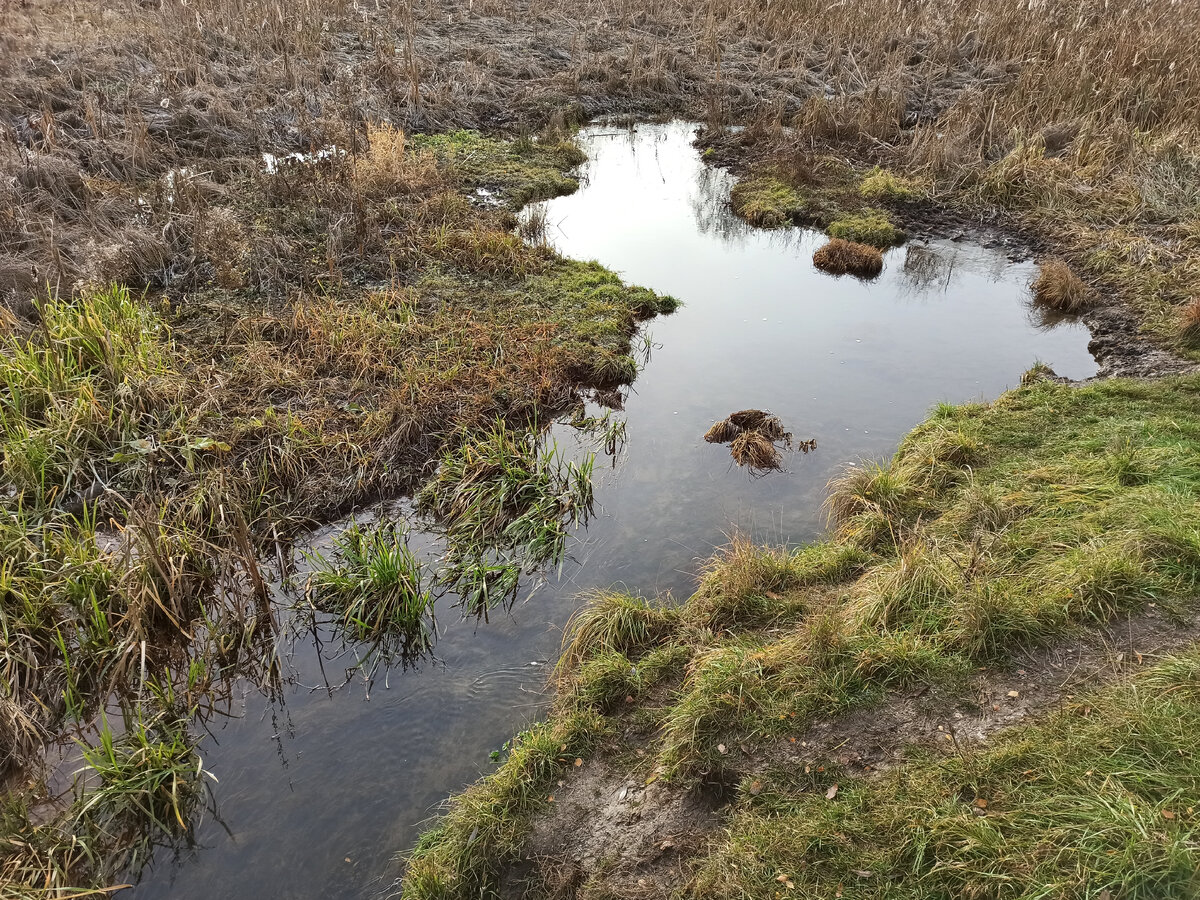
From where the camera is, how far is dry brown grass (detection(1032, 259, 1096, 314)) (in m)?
8.86

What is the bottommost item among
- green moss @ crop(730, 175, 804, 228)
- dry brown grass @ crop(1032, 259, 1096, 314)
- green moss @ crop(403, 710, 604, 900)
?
green moss @ crop(403, 710, 604, 900)

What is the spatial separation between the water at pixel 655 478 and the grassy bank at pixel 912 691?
0.38 m

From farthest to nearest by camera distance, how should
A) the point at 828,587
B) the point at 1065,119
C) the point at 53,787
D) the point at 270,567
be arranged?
the point at 1065,119 → the point at 270,567 → the point at 828,587 → the point at 53,787

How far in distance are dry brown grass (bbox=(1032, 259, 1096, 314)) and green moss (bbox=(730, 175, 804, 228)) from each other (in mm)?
3662

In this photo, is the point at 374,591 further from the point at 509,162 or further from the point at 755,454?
the point at 509,162

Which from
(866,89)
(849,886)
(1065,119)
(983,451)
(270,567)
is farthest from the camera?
(866,89)

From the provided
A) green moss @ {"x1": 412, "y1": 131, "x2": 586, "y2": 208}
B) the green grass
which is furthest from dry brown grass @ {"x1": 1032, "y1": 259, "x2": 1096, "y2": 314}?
green moss @ {"x1": 412, "y1": 131, "x2": 586, "y2": 208}

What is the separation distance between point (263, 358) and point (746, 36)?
1696 centimetres

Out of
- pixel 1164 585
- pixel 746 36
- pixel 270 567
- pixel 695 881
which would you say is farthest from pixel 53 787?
pixel 746 36

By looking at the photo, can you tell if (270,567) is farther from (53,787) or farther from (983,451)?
(983,451)

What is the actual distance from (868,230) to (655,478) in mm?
6326

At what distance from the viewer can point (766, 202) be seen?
1152cm

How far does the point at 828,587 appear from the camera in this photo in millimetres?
4965

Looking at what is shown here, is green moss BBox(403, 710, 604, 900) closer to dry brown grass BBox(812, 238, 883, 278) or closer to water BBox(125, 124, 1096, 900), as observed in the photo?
water BBox(125, 124, 1096, 900)
